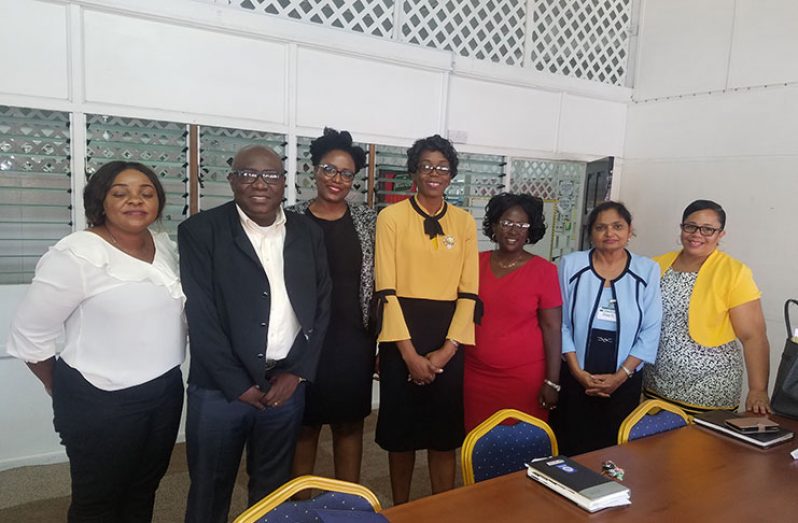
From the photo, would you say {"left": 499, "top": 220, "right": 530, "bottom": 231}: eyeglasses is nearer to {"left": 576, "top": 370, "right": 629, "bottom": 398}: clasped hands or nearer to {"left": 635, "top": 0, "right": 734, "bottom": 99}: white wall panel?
{"left": 576, "top": 370, "right": 629, "bottom": 398}: clasped hands

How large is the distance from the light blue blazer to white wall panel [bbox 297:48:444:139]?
172 cm

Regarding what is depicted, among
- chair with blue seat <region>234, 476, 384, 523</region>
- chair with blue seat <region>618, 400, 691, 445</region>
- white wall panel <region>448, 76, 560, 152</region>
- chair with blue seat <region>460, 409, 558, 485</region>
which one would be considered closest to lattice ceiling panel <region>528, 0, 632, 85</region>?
white wall panel <region>448, 76, 560, 152</region>

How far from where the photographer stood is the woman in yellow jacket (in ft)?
7.23

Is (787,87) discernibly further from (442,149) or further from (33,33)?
(33,33)

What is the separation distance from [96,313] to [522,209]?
62.4 inches

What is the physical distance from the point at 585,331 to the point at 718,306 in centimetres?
52

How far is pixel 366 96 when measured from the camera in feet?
11.2

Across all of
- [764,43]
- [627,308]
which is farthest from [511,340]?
[764,43]

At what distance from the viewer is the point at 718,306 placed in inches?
87.0

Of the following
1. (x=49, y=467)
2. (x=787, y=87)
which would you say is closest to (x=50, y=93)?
(x=49, y=467)

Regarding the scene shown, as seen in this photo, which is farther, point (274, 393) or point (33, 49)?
point (33, 49)

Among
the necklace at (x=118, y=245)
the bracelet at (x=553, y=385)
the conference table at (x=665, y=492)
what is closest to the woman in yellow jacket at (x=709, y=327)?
the bracelet at (x=553, y=385)

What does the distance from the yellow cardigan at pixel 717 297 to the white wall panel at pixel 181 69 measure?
2.30 m

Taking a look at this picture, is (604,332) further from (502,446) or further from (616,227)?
(502,446)
